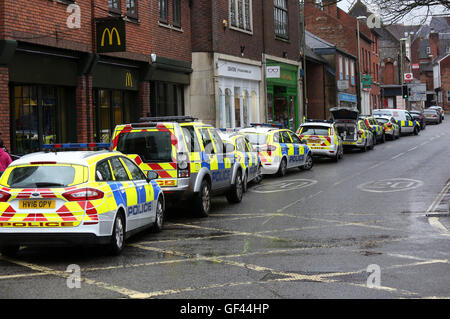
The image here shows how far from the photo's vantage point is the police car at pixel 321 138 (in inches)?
1116

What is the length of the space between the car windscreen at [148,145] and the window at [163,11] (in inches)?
526

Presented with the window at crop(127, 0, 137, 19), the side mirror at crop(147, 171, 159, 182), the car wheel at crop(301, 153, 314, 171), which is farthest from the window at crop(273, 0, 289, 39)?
the side mirror at crop(147, 171, 159, 182)

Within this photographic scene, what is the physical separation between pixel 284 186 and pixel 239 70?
14.3 m

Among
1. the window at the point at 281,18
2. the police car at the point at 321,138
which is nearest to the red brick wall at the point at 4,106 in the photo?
the police car at the point at 321,138

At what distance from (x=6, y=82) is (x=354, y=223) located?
351 inches

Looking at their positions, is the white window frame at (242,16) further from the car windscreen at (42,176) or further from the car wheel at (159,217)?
the car windscreen at (42,176)

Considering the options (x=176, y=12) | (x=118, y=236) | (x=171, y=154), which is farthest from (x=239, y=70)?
(x=118, y=236)

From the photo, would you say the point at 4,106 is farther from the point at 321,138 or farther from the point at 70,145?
the point at 321,138

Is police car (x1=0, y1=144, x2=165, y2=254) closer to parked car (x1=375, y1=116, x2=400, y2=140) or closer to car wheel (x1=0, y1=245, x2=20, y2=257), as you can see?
car wheel (x1=0, y1=245, x2=20, y2=257)

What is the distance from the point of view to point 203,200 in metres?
14.2

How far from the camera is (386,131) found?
44.6 meters

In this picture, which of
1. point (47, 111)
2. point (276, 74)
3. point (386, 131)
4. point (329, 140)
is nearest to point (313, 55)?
point (386, 131)

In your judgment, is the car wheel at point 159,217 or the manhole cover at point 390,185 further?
the manhole cover at point 390,185
